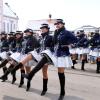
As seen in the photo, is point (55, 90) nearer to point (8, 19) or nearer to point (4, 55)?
point (4, 55)

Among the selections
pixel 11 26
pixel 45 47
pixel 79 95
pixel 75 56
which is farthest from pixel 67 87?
pixel 11 26

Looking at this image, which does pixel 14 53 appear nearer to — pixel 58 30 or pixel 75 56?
pixel 58 30

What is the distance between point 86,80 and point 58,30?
407 centimetres

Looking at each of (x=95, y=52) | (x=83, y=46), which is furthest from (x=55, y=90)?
(x=83, y=46)

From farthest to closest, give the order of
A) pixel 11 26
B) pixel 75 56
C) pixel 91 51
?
pixel 11 26
pixel 75 56
pixel 91 51

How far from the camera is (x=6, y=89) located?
34.4ft

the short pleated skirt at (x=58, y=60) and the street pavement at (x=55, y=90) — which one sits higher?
the short pleated skirt at (x=58, y=60)

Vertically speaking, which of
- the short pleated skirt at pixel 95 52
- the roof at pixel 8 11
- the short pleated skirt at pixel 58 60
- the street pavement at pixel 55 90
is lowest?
the street pavement at pixel 55 90

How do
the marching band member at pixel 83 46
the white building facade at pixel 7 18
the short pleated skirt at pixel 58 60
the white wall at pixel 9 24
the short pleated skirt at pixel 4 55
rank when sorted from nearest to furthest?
the short pleated skirt at pixel 58 60 < the short pleated skirt at pixel 4 55 < the marching band member at pixel 83 46 < the white building facade at pixel 7 18 < the white wall at pixel 9 24

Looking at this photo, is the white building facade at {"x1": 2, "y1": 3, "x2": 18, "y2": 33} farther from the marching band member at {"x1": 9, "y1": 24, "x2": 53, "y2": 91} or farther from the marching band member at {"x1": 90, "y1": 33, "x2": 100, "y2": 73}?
the marching band member at {"x1": 9, "y1": 24, "x2": 53, "y2": 91}

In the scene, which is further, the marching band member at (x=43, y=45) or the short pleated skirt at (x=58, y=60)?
the marching band member at (x=43, y=45)

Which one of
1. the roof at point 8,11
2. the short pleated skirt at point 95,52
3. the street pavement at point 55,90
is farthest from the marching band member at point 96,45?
the roof at point 8,11

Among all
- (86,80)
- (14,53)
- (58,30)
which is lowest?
(86,80)

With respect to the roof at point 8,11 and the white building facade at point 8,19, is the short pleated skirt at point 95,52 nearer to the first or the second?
the white building facade at point 8,19
